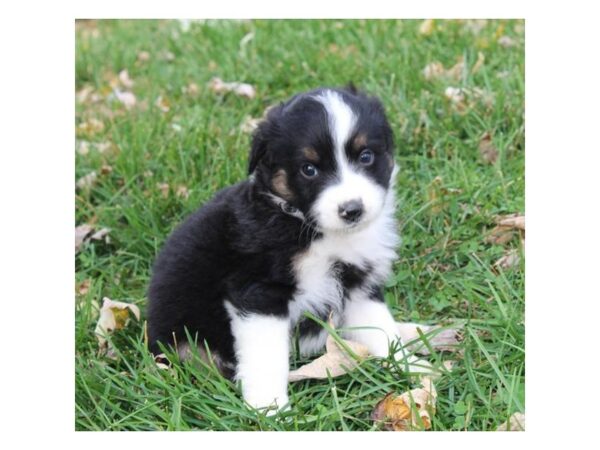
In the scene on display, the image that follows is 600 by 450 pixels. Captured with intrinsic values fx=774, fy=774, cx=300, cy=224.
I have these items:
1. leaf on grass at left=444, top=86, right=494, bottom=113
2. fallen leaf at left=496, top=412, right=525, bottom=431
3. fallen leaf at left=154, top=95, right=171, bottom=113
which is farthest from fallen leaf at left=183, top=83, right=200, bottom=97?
fallen leaf at left=496, top=412, right=525, bottom=431

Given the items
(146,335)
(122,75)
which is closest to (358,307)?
(146,335)

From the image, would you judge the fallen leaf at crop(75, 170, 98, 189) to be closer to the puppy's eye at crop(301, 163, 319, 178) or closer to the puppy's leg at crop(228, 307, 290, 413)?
the puppy's leg at crop(228, 307, 290, 413)

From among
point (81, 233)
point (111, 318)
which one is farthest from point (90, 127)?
point (111, 318)

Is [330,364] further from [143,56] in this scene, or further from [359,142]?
[143,56]

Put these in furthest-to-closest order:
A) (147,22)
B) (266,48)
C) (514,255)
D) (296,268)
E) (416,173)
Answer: (147,22) → (266,48) → (416,173) → (514,255) → (296,268)

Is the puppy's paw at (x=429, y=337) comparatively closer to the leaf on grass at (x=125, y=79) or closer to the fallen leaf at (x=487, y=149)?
the fallen leaf at (x=487, y=149)

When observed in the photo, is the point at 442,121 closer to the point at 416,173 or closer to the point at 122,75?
the point at 416,173

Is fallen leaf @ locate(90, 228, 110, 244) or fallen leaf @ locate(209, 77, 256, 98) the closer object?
fallen leaf @ locate(90, 228, 110, 244)
